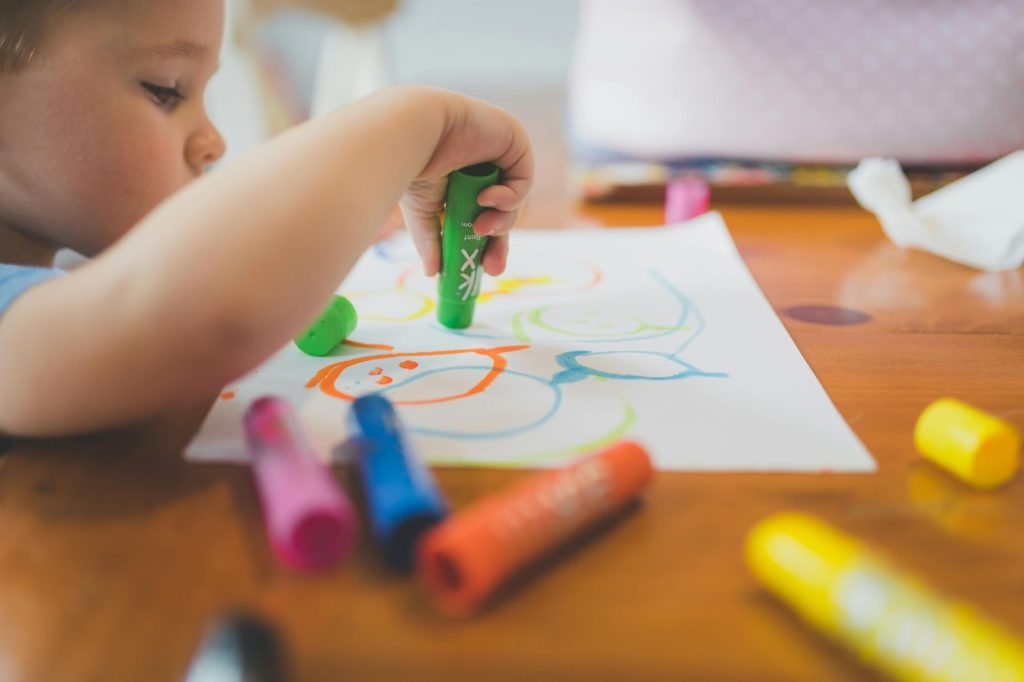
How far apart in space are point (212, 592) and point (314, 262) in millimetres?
140

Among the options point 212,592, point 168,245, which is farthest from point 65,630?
point 168,245

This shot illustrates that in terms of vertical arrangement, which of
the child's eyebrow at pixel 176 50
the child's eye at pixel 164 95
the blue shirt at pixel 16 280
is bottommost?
the blue shirt at pixel 16 280

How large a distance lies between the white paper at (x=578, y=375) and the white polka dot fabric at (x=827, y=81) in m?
0.23

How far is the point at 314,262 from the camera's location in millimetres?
337

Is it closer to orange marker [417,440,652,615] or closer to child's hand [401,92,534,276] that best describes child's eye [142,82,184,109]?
child's hand [401,92,534,276]

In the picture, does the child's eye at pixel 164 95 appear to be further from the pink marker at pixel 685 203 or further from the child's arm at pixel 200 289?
the pink marker at pixel 685 203

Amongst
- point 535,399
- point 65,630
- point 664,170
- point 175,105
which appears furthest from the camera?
point 664,170

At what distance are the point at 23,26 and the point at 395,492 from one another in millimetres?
353

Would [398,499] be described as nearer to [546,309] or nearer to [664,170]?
[546,309]

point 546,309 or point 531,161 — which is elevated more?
point 531,161

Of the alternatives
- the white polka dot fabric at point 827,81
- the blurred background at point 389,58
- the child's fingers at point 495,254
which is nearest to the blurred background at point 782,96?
the white polka dot fabric at point 827,81

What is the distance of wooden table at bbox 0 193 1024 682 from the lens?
9.9 inches

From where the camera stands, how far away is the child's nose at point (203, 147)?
535 mm

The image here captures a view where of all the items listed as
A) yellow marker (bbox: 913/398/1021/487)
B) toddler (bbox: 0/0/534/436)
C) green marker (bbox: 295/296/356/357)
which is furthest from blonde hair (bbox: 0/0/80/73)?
yellow marker (bbox: 913/398/1021/487)
